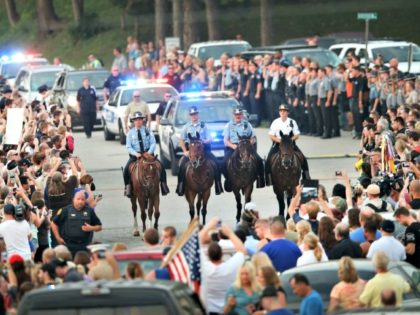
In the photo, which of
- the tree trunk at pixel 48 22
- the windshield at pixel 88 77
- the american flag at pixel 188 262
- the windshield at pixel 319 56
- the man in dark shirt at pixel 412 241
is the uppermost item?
the american flag at pixel 188 262

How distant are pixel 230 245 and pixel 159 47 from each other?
49985 millimetres

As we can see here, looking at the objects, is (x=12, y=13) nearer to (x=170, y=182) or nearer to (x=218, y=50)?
(x=218, y=50)

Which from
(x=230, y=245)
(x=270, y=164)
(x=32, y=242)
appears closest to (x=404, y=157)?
(x=270, y=164)

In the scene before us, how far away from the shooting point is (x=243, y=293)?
1539 cm

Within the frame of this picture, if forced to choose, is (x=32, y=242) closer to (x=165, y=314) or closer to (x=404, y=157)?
(x=404, y=157)

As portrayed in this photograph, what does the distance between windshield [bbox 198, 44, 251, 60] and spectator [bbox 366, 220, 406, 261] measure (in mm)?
39342

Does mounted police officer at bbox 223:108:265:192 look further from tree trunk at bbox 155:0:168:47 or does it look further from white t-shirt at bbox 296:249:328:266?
tree trunk at bbox 155:0:168:47

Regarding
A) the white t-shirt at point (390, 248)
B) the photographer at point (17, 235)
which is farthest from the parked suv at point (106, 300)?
the photographer at point (17, 235)

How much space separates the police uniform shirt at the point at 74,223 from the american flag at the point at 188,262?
7.82 m

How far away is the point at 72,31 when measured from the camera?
86.0m

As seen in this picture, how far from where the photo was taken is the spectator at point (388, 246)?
61.0 ft

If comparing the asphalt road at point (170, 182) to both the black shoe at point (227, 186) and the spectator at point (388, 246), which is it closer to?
the black shoe at point (227, 186)

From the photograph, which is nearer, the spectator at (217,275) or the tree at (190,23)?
the spectator at (217,275)

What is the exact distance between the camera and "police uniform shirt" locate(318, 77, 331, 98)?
140 ft
